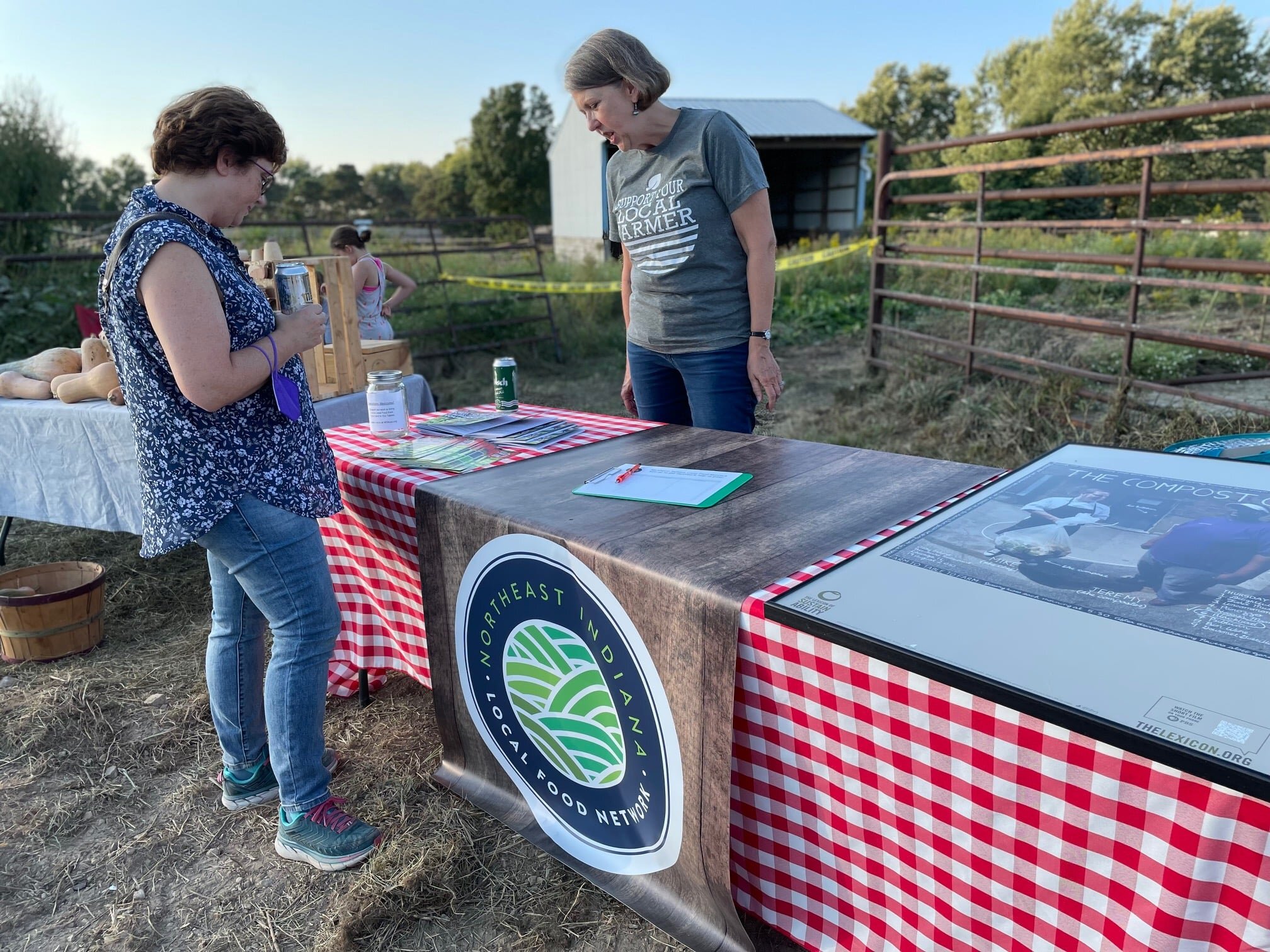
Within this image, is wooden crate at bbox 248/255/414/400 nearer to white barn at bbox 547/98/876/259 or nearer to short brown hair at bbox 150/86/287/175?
short brown hair at bbox 150/86/287/175

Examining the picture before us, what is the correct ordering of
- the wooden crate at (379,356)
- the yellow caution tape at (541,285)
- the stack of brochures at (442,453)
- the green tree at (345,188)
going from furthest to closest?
the green tree at (345,188), the yellow caution tape at (541,285), the wooden crate at (379,356), the stack of brochures at (442,453)

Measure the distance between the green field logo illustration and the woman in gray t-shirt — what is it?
1.06 metres

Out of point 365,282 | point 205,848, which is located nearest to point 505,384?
point 205,848

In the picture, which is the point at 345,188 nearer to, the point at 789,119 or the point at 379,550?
the point at 789,119

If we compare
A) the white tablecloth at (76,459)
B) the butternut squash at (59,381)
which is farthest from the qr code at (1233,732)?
the butternut squash at (59,381)

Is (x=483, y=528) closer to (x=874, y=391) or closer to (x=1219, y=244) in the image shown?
(x=874, y=391)

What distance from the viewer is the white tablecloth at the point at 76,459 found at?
3111mm

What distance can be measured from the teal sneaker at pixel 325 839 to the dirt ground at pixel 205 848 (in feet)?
0.11

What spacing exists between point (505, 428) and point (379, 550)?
0.53m

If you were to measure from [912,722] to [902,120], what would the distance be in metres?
56.0

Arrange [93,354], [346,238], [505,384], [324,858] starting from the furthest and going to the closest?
1. [346,238]
2. [93,354]
3. [505,384]
4. [324,858]

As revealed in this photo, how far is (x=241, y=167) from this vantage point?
5.42 ft

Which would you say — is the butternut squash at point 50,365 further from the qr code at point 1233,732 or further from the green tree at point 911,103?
the green tree at point 911,103

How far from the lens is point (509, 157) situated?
137ft
